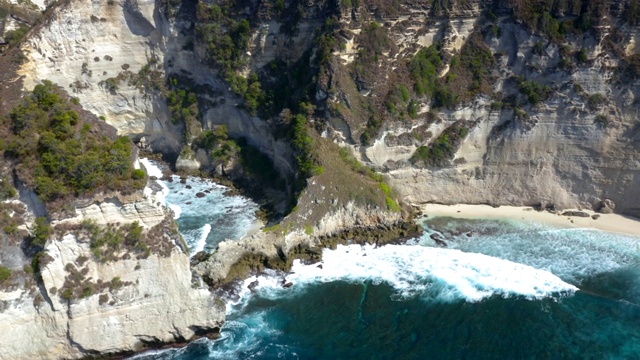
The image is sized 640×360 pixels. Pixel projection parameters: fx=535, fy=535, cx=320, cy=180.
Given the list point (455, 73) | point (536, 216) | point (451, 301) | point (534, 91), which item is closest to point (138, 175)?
point (451, 301)

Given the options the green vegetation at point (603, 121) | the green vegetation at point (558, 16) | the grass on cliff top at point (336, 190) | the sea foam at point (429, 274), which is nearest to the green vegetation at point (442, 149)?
the grass on cliff top at point (336, 190)

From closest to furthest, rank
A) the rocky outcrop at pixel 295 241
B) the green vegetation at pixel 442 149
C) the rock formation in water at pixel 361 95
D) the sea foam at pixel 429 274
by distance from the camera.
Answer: the sea foam at pixel 429 274 → the rocky outcrop at pixel 295 241 → the rock formation in water at pixel 361 95 → the green vegetation at pixel 442 149

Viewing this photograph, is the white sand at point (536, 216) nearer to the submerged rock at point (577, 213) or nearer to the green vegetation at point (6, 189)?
the submerged rock at point (577, 213)

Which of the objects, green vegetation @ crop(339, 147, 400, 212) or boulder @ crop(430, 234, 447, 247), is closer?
boulder @ crop(430, 234, 447, 247)

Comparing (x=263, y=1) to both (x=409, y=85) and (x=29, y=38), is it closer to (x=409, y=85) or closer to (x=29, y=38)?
(x=409, y=85)

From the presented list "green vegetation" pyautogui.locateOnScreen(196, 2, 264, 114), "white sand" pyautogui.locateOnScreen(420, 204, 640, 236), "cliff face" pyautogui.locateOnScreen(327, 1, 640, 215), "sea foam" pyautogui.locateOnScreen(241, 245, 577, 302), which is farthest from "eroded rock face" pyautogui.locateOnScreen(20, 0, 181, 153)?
"white sand" pyautogui.locateOnScreen(420, 204, 640, 236)

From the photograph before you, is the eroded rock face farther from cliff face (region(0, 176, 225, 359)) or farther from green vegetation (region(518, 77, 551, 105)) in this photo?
green vegetation (region(518, 77, 551, 105))
